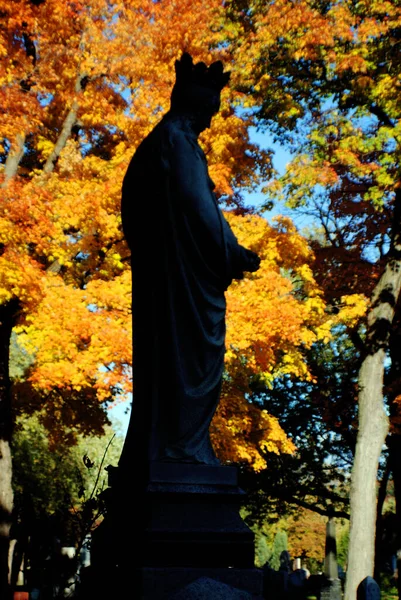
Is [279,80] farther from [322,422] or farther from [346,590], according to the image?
[322,422]

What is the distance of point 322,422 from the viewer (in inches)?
894

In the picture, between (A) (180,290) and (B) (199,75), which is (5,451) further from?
(B) (199,75)

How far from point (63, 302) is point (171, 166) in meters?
8.49

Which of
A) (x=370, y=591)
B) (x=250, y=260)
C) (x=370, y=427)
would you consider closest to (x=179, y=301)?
(x=250, y=260)

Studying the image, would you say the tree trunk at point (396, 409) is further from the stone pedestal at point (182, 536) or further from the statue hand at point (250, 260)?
the stone pedestal at point (182, 536)

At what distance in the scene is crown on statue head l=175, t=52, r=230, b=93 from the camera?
414 centimetres

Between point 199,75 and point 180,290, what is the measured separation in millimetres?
1365

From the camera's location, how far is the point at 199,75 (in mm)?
4176

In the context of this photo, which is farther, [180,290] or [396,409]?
[396,409]

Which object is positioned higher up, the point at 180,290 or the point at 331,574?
the point at 180,290

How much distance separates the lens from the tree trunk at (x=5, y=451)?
11523mm

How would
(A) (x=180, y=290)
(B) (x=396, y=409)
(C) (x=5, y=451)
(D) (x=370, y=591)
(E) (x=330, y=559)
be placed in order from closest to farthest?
(A) (x=180, y=290)
(D) (x=370, y=591)
(C) (x=5, y=451)
(B) (x=396, y=409)
(E) (x=330, y=559)

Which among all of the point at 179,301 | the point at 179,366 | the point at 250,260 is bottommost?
the point at 179,366

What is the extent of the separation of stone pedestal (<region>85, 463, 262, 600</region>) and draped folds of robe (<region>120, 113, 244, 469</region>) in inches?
8.7
